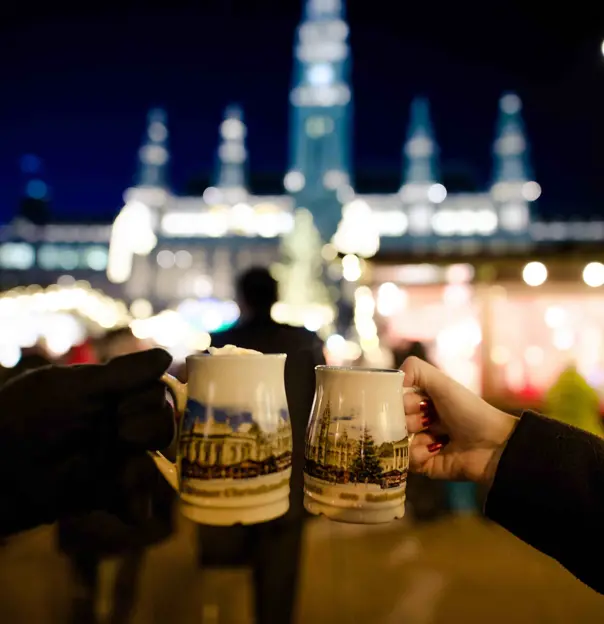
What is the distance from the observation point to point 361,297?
6246 mm

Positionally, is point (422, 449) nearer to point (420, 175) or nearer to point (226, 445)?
point (226, 445)

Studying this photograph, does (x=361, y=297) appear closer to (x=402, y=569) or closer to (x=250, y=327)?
(x=402, y=569)

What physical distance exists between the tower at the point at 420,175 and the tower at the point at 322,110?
5.03m

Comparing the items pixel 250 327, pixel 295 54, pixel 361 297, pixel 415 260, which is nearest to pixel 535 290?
pixel 415 260

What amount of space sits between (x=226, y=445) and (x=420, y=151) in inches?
1626

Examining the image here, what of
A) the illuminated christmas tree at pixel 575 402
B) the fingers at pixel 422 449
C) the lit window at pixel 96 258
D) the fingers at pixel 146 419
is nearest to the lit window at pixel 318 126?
the lit window at pixel 96 258

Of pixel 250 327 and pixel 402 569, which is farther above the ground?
pixel 250 327

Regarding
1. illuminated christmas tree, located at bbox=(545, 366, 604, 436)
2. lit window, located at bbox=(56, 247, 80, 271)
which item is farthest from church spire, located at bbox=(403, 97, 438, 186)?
illuminated christmas tree, located at bbox=(545, 366, 604, 436)

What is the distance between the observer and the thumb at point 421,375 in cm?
116

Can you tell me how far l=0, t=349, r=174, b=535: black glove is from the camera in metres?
0.82

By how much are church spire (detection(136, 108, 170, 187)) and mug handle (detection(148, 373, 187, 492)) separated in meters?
41.5

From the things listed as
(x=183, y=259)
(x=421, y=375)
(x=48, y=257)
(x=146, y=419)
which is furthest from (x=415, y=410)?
(x=48, y=257)

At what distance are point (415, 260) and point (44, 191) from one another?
149 ft

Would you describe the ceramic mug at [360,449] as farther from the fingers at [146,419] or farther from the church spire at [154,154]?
the church spire at [154,154]
